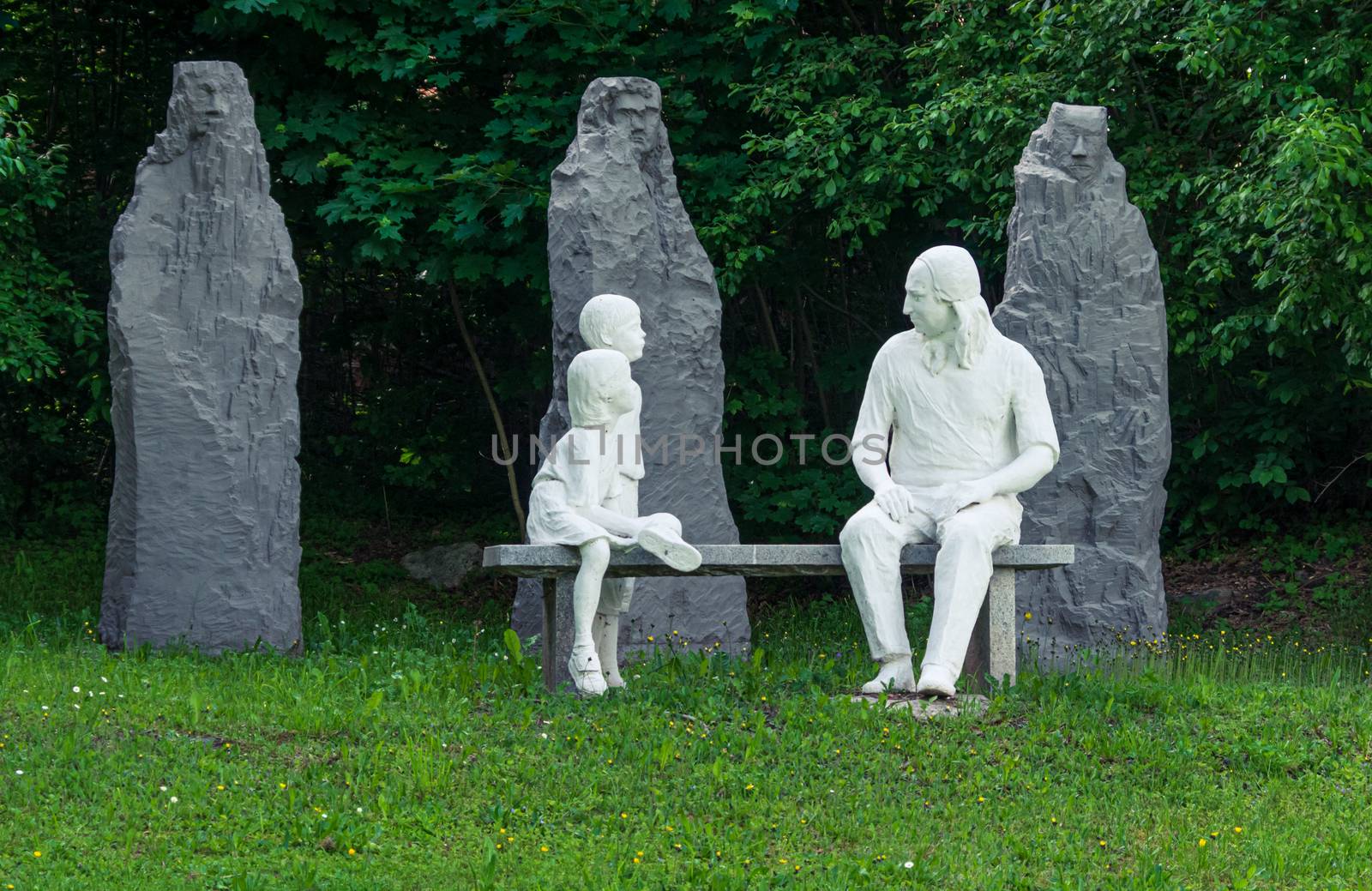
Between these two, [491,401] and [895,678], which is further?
[491,401]

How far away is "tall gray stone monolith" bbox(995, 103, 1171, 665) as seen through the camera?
400 inches

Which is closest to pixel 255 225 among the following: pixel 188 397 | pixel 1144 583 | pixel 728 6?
pixel 188 397

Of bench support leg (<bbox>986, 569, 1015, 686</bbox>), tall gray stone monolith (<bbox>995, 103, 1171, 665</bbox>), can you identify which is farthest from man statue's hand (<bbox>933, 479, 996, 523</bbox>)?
tall gray stone monolith (<bbox>995, 103, 1171, 665</bbox>)

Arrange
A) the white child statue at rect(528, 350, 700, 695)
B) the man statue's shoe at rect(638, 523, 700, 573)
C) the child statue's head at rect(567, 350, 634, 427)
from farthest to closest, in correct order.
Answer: the child statue's head at rect(567, 350, 634, 427)
the white child statue at rect(528, 350, 700, 695)
the man statue's shoe at rect(638, 523, 700, 573)

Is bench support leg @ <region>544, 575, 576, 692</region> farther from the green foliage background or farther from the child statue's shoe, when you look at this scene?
the green foliage background

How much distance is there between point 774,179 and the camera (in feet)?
39.2

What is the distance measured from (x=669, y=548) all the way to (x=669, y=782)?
126 centimetres

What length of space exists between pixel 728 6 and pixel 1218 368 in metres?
5.00

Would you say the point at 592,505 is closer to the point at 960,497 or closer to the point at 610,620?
the point at 610,620

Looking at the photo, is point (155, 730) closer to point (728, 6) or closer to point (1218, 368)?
point (728, 6)

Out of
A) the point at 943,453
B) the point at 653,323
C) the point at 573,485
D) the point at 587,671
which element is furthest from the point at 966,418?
the point at 653,323

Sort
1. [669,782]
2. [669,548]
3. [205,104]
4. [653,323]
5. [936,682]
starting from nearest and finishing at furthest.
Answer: [669,782] < [936,682] < [669,548] < [205,104] < [653,323]

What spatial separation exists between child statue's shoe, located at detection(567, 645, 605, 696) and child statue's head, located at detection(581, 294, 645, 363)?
143 centimetres

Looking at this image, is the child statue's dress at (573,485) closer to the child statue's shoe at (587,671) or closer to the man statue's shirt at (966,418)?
the child statue's shoe at (587,671)
